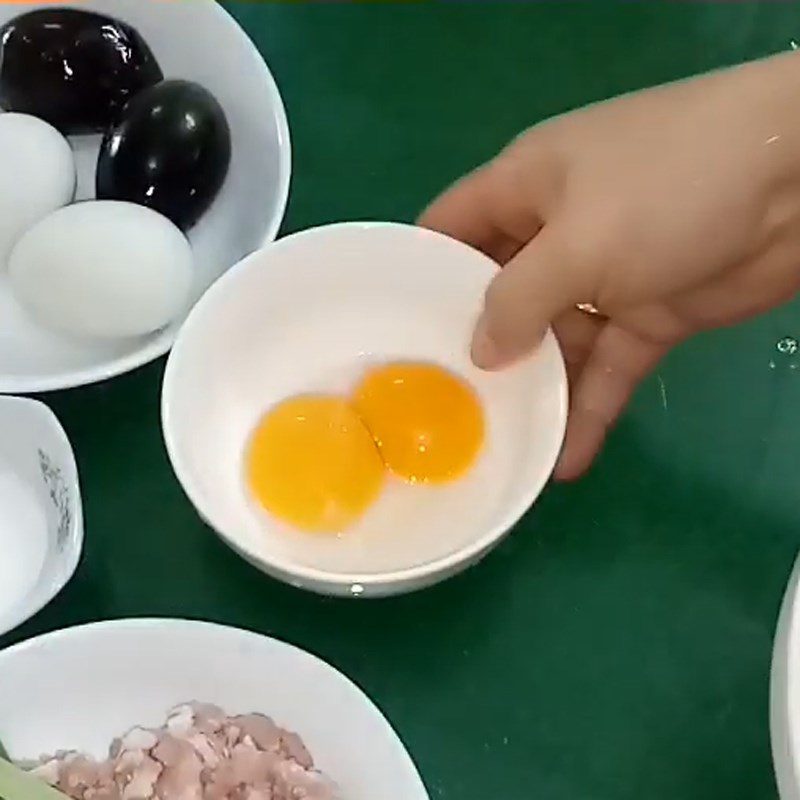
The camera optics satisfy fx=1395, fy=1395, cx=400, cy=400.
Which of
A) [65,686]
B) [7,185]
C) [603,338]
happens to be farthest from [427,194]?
[65,686]

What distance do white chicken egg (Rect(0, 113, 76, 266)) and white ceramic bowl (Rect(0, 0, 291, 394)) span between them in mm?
73

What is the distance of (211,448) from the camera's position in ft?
3.07

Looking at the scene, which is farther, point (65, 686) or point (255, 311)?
point (255, 311)

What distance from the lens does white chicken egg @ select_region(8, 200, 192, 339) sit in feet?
3.10

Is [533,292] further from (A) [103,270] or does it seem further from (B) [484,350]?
(A) [103,270]

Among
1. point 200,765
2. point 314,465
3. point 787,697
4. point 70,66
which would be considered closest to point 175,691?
point 200,765

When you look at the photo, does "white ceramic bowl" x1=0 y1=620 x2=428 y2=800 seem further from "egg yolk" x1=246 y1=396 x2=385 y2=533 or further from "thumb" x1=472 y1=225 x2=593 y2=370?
"thumb" x1=472 y1=225 x2=593 y2=370

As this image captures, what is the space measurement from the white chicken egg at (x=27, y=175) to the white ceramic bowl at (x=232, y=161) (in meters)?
0.07

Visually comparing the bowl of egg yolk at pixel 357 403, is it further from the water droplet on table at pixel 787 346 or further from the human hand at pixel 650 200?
the water droplet on table at pixel 787 346

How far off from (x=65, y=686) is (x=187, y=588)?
5.1 inches

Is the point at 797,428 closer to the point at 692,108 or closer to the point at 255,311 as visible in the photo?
the point at 692,108

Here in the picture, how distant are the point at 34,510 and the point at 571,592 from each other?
1.22 ft

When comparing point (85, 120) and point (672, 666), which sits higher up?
point (85, 120)

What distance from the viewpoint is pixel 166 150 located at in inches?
39.9
